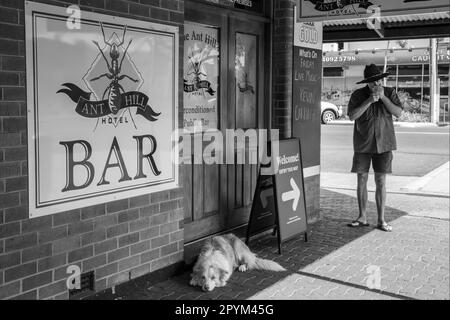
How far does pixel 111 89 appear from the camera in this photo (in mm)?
4262

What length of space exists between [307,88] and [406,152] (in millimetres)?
10693

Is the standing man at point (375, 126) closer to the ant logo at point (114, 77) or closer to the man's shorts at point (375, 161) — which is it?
the man's shorts at point (375, 161)

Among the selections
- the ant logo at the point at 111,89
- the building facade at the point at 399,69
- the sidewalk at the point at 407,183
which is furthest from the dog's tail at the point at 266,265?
the building facade at the point at 399,69

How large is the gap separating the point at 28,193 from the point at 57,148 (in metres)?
0.38

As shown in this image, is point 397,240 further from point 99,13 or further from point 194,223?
point 99,13

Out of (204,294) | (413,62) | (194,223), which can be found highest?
(413,62)

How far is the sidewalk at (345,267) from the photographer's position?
464cm

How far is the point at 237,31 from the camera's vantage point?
6102mm

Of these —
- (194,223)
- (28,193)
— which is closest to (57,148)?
(28,193)

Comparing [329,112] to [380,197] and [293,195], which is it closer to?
[380,197]

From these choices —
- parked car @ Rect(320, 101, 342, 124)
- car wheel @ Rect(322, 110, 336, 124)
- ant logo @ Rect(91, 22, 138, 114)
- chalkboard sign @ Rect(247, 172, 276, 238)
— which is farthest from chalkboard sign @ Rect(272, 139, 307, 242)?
car wheel @ Rect(322, 110, 336, 124)

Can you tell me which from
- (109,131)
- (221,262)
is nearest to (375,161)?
(221,262)

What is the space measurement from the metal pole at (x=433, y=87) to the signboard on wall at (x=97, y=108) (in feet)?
74.2

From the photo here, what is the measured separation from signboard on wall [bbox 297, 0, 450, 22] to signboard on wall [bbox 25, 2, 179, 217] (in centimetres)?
206
